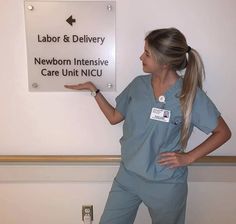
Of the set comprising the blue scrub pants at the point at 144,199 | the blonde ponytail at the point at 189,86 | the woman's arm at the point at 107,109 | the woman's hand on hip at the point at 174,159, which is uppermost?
the blonde ponytail at the point at 189,86

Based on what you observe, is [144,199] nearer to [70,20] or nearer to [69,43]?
[69,43]

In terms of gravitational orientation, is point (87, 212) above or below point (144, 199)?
below

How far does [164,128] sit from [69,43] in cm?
74

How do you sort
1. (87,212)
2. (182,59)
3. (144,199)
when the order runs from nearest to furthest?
(182,59), (144,199), (87,212)

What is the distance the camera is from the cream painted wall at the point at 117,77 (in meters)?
1.62

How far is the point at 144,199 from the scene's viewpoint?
146 cm

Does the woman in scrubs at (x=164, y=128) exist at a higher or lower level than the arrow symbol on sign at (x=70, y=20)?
lower

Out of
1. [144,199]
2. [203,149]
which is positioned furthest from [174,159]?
[144,199]

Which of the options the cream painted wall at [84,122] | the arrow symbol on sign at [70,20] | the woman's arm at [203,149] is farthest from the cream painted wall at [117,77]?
the woman's arm at [203,149]

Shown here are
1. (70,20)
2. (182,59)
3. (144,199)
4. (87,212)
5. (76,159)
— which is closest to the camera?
(182,59)

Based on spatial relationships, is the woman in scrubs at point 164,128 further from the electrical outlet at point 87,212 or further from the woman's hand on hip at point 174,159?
the electrical outlet at point 87,212

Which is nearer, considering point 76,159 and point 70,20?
point 70,20

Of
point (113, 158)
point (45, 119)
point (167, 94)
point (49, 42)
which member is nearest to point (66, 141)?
point (45, 119)

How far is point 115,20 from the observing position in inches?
63.9
